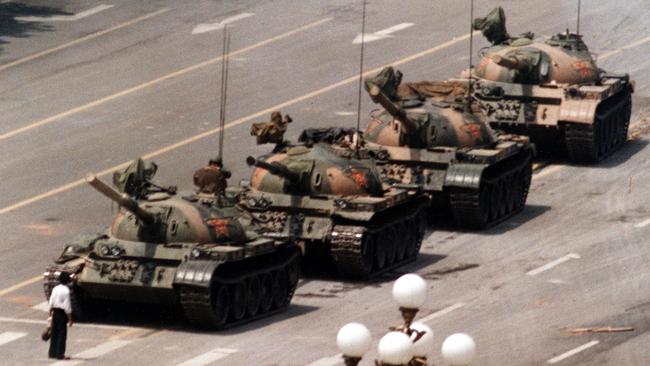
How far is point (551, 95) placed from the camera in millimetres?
56469

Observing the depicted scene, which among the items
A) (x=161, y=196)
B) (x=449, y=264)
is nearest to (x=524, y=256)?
(x=449, y=264)

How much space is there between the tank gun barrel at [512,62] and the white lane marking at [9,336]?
769 inches

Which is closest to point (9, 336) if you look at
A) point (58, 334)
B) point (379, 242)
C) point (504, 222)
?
point (58, 334)

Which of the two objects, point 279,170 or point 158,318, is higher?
point 279,170

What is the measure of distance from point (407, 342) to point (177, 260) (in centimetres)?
1655

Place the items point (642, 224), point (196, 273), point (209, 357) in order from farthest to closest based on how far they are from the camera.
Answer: point (642, 224), point (196, 273), point (209, 357)

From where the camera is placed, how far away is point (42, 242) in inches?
1886

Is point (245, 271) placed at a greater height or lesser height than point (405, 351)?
lesser

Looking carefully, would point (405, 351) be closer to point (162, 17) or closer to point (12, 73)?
point (12, 73)

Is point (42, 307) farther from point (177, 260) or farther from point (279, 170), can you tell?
point (279, 170)

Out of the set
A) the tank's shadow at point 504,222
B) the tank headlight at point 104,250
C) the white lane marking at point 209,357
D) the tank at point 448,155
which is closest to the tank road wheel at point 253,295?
the white lane marking at point 209,357

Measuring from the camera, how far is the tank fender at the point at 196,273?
3931cm

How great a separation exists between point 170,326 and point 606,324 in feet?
26.7

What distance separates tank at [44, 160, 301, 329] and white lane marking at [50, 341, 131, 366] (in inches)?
49.9
